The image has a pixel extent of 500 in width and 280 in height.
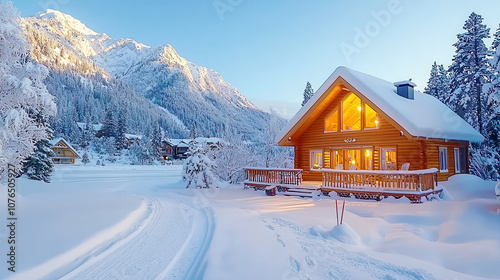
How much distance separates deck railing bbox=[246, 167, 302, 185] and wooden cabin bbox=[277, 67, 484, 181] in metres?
2.53

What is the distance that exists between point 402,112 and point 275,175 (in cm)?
760

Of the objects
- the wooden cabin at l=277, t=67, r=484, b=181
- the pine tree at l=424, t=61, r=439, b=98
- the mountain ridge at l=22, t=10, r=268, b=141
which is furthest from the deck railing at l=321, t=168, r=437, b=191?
the mountain ridge at l=22, t=10, r=268, b=141

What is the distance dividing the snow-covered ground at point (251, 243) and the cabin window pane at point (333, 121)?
28.1 feet

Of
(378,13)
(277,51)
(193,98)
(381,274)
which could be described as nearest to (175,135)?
(193,98)

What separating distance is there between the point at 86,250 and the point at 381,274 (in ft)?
18.2

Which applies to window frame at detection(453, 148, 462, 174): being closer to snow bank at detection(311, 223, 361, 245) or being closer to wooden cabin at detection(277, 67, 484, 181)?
wooden cabin at detection(277, 67, 484, 181)

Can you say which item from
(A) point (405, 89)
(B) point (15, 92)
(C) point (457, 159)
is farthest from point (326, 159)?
(B) point (15, 92)

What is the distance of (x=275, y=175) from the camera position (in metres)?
17.2

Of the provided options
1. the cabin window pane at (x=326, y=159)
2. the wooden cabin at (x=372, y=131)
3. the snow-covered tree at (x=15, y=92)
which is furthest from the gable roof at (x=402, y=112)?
the snow-covered tree at (x=15, y=92)

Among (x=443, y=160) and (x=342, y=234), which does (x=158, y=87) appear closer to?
(x=443, y=160)

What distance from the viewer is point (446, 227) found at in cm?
803

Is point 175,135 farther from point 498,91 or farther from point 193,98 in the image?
point 498,91

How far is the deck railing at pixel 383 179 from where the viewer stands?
41.2 feet

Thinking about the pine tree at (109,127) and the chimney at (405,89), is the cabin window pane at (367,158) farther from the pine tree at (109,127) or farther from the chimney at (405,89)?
the pine tree at (109,127)
